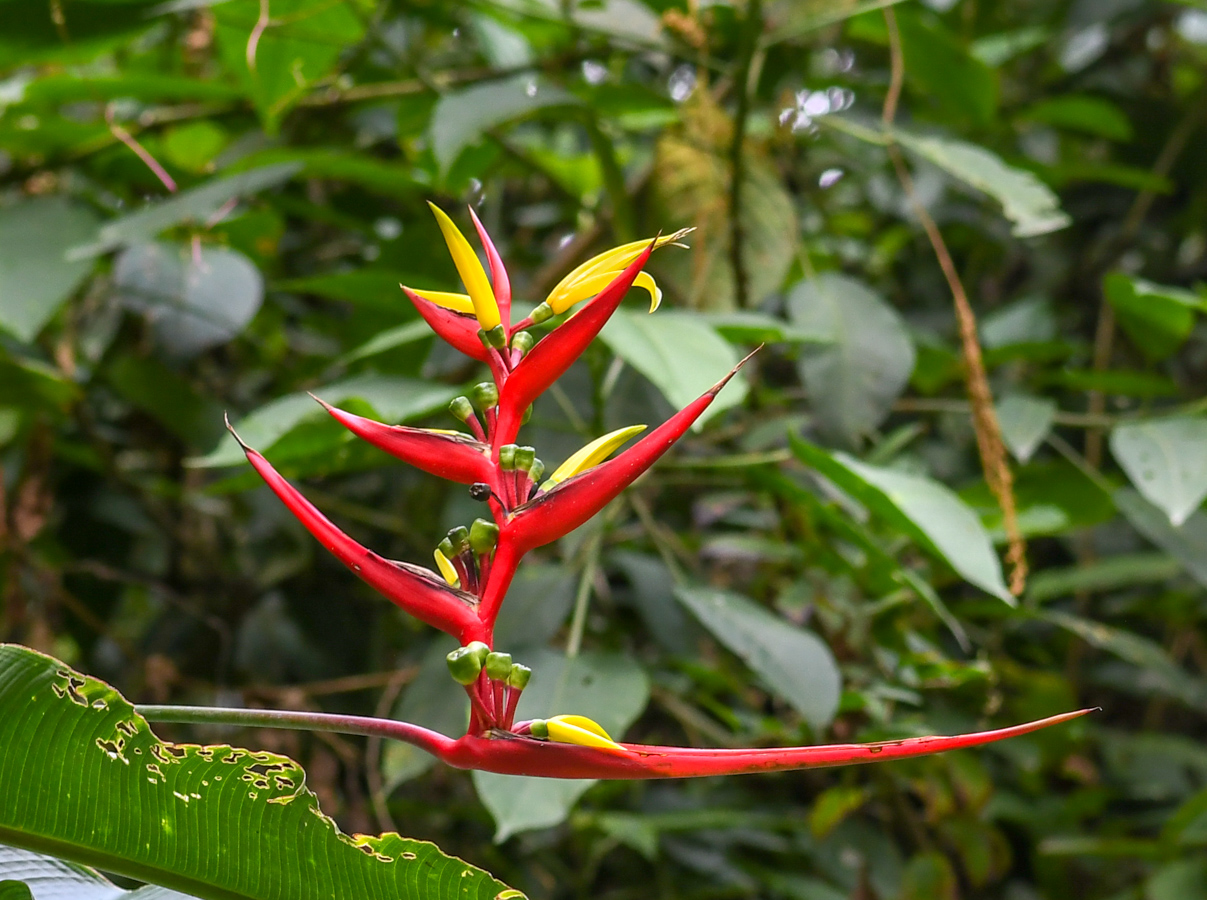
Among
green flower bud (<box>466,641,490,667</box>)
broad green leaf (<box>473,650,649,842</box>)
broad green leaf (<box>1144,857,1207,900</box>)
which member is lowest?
broad green leaf (<box>1144,857,1207,900</box>)

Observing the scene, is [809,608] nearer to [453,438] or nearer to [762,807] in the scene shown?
[762,807]

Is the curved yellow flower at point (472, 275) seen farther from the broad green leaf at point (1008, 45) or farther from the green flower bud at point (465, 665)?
the broad green leaf at point (1008, 45)

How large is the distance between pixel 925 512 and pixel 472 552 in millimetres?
466

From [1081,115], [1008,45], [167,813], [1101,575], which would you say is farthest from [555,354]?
[1008,45]

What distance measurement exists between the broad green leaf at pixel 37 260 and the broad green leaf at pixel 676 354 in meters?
0.48

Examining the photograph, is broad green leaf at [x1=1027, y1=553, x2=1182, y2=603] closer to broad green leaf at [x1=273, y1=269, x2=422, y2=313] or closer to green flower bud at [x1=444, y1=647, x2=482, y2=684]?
broad green leaf at [x1=273, y1=269, x2=422, y2=313]

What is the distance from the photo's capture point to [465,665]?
0.95 ft

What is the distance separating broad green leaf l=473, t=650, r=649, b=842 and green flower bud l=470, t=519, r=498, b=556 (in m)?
0.34

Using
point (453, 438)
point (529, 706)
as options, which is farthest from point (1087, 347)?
point (453, 438)

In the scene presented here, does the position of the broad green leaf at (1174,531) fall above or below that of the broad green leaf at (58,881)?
below

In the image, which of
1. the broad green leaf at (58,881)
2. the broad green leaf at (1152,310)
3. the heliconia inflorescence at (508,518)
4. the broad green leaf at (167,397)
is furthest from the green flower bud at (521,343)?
the broad green leaf at (167,397)

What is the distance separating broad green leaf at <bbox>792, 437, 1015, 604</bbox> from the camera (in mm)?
687

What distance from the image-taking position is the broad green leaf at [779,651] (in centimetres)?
77

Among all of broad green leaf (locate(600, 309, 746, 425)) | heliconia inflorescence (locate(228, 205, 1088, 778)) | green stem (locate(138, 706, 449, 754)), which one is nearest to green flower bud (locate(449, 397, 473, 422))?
heliconia inflorescence (locate(228, 205, 1088, 778))
